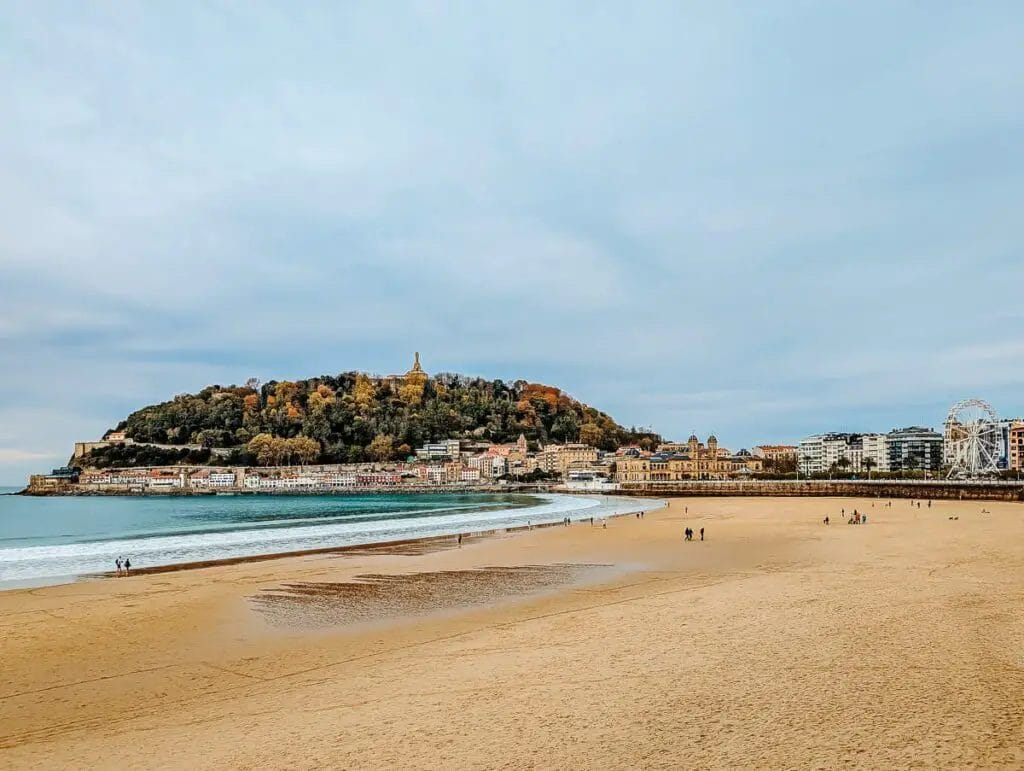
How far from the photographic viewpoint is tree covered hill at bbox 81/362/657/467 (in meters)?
150

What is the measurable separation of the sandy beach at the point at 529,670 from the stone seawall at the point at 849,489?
43309 millimetres

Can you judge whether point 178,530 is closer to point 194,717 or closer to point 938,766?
point 194,717

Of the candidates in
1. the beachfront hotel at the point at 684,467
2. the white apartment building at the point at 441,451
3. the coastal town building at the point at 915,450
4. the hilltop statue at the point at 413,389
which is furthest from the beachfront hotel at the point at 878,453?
the hilltop statue at the point at 413,389

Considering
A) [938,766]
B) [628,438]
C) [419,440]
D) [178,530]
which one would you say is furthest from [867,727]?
[628,438]

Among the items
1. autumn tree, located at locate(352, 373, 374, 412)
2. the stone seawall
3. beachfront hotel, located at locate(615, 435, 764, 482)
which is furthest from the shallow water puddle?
autumn tree, located at locate(352, 373, 374, 412)

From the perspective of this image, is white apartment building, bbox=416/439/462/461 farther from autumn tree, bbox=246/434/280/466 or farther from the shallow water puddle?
the shallow water puddle

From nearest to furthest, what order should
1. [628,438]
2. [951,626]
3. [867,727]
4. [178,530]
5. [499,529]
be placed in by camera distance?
[867,727], [951,626], [499,529], [178,530], [628,438]

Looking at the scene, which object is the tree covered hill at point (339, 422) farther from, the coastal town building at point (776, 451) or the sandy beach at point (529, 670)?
the sandy beach at point (529, 670)

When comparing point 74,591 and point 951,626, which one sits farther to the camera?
point 74,591

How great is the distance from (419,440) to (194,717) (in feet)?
519

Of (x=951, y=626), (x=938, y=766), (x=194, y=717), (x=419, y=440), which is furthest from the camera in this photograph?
(x=419, y=440)

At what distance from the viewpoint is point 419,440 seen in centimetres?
16400

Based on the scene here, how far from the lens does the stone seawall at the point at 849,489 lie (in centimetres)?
5406

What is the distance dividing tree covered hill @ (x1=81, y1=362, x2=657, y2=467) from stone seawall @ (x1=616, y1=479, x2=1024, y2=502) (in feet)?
255
